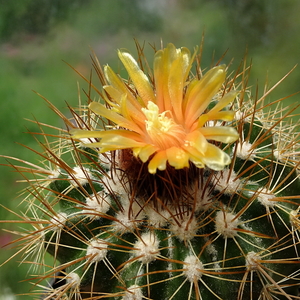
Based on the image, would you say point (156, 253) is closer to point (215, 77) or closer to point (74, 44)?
point (215, 77)

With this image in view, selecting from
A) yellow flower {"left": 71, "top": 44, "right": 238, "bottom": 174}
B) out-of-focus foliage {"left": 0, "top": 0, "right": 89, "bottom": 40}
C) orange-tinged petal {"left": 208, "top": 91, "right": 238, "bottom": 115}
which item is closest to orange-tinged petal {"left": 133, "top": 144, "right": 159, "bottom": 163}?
yellow flower {"left": 71, "top": 44, "right": 238, "bottom": 174}

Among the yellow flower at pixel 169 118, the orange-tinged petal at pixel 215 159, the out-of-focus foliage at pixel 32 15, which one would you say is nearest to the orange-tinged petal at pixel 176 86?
the yellow flower at pixel 169 118

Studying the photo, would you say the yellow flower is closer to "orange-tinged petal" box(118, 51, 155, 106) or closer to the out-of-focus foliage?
"orange-tinged petal" box(118, 51, 155, 106)

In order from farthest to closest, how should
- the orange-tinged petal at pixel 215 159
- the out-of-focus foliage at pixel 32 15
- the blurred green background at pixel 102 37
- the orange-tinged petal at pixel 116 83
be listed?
the out-of-focus foliage at pixel 32 15
the blurred green background at pixel 102 37
the orange-tinged petal at pixel 116 83
the orange-tinged petal at pixel 215 159

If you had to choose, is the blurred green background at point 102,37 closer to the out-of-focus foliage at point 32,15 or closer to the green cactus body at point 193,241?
the out-of-focus foliage at point 32,15

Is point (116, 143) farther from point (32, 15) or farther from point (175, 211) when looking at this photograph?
point (32, 15)

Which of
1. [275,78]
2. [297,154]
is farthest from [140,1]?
[297,154]
